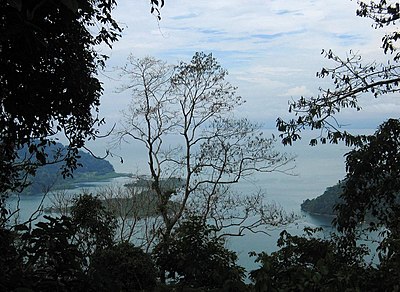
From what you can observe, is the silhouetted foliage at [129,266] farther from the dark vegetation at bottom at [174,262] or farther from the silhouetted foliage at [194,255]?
the silhouetted foliage at [194,255]

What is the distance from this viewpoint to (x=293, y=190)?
31.6 ft

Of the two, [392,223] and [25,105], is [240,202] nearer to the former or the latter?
[392,223]

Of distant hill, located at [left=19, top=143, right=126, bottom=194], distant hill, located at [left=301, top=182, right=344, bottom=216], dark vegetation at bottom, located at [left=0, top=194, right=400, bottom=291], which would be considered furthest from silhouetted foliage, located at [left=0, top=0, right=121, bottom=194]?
distant hill, located at [left=301, top=182, right=344, bottom=216]

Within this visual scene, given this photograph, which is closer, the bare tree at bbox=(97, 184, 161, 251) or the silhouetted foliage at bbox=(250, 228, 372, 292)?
the silhouetted foliage at bbox=(250, 228, 372, 292)

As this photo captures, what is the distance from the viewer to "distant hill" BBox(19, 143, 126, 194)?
19.4 ft

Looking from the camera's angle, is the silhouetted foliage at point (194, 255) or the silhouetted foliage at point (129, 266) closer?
the silhouetted foliage at point (194, 255)

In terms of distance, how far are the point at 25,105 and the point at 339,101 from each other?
3.10 metres

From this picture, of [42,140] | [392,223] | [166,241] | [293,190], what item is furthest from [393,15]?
[293,190]

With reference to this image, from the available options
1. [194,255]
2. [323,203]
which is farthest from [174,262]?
→ [323,203]

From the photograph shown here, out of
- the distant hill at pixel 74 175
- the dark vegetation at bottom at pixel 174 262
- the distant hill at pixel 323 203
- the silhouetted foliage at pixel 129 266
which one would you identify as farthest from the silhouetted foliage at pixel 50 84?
the distant hill at pixel 323 203

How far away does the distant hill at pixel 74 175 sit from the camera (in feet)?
19.4

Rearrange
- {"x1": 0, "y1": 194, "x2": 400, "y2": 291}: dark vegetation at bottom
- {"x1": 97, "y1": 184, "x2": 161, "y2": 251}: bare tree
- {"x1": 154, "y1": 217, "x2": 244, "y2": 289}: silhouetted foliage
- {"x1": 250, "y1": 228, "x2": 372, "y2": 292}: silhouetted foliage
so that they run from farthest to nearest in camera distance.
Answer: {"x1": 97, "y1": 184, "x2": 161, "y2": 251}: bare tree → {"x1": 154, "y1": 217, "x2": 244, "y2": 289}: silhouetted foliage → {"x1": 250, "y1": 228, "x2": 372, "y2": 292}: silhouetted foliage → {"x1": 0, "y1": 194, "x2": 400, "y2": 291}: dark vegetation at bottom

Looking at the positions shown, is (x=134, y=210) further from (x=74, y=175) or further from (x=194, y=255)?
(x=194, y=255)

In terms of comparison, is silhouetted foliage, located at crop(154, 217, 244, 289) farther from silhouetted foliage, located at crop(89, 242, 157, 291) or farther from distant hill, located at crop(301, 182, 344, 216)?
distant hill, located at crop(301, 182, 344, 216)
